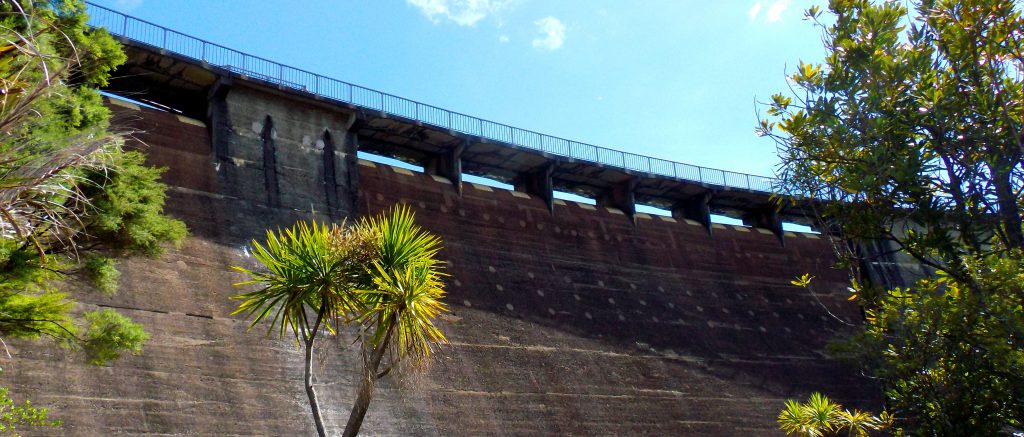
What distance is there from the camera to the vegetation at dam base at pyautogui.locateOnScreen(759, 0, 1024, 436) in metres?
7.49

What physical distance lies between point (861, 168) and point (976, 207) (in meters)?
1.06

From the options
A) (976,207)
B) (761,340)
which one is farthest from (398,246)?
(761,340)

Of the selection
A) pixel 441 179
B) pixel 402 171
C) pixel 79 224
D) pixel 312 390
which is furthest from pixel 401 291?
pixel 441 179

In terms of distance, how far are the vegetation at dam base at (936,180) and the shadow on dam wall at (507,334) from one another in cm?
594

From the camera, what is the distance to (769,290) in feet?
107

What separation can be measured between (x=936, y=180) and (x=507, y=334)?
16.0 m

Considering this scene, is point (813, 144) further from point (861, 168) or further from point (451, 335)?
point (451, 335)

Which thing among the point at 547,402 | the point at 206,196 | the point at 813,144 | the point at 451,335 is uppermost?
the point at 206,196

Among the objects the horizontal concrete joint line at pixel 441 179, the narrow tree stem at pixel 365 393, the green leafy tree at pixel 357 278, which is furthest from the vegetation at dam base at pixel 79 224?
the horizontal concrete joint line at pixel 441 179

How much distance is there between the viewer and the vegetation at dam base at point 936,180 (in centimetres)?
749

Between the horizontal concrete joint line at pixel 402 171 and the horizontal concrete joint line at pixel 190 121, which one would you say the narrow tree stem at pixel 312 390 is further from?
the horizontal concrete joint line at pixel 402 171

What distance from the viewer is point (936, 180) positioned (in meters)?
7.75

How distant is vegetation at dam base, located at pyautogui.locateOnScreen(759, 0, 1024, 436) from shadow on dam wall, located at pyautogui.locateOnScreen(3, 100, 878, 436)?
594 cm

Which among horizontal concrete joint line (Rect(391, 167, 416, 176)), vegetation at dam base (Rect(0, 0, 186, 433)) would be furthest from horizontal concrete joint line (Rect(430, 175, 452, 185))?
vegetation at dam base (Rect(0, 0, 186, 433))
